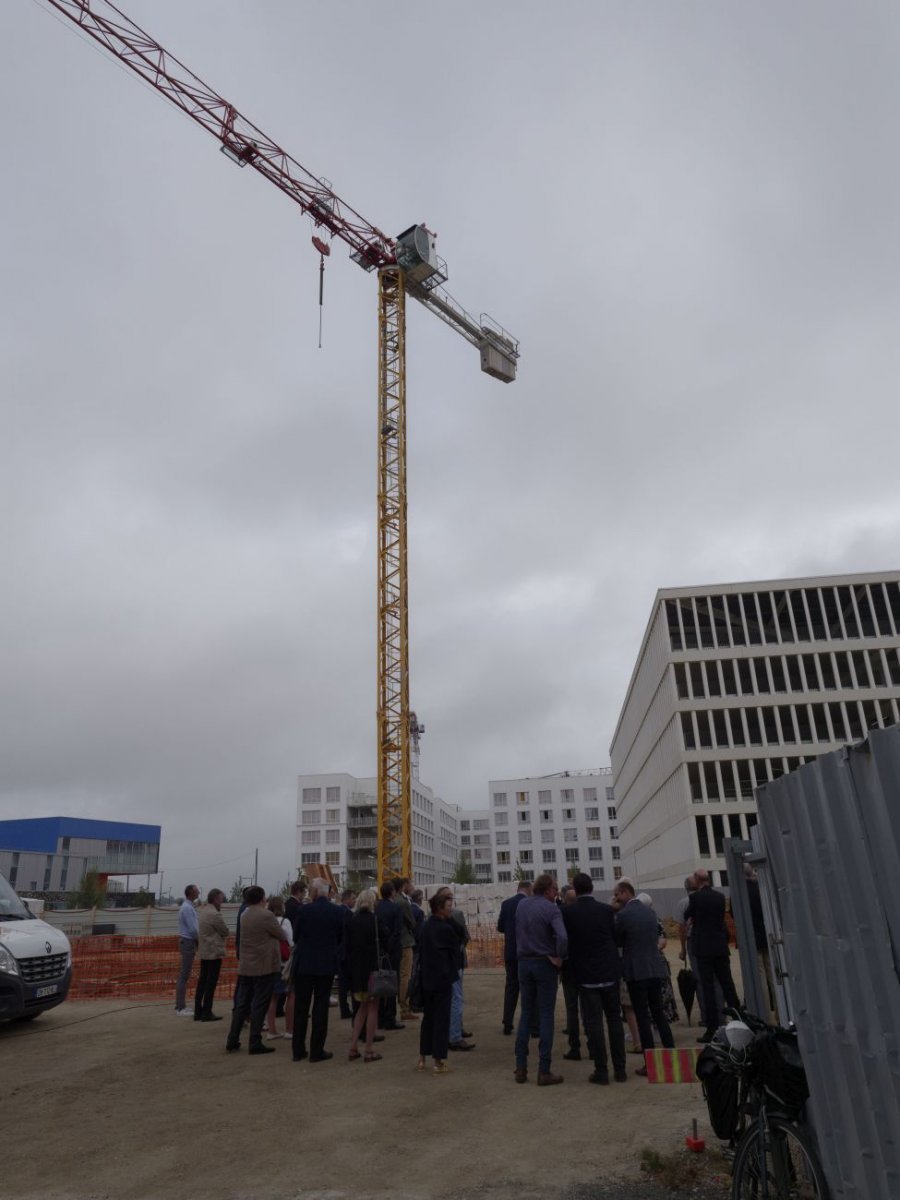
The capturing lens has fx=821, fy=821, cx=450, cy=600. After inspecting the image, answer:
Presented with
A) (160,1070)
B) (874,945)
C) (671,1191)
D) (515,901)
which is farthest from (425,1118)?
(874,945)

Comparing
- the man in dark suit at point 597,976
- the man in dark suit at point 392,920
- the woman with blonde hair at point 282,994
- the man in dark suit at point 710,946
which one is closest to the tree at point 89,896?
the woman with blonde hair at point 282,994

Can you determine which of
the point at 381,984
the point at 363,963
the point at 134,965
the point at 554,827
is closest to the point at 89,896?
the point at 134,965

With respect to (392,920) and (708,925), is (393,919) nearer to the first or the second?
(392,920)

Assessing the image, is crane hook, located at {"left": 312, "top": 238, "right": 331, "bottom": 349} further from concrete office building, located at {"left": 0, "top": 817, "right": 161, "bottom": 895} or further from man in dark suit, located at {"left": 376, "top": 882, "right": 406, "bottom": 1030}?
Answer: concrete office building, located at {"left": 0, "top": 817, "right": 161, "bottom": 895}

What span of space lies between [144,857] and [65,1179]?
297 feet

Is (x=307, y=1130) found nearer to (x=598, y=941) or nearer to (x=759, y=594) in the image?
(x=598, y=941)

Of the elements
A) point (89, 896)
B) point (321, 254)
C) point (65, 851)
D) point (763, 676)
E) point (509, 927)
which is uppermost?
point (321, 254)

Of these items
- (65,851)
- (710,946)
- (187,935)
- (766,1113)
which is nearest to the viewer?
(766,1113)

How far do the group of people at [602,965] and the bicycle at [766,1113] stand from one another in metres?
3.06

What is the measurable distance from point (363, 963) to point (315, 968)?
0.52 metres

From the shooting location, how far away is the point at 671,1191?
4805mm

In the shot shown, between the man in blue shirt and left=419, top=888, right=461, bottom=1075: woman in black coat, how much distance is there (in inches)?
29.2

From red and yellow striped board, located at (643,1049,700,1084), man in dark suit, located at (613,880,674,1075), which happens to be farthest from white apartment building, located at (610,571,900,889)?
red and yellow striped board, located at (643,1049,700,1084)

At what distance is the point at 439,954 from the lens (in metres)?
→ 7.86
